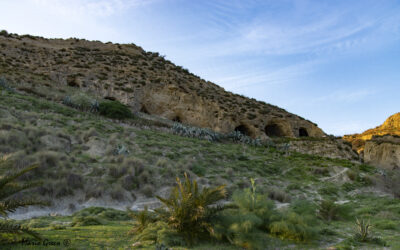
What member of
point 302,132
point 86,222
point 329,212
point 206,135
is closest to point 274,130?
point 302,132

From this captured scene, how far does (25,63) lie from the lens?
3027 centimetres

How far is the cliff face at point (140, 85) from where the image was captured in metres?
30.2

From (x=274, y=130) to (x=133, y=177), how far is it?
29.3m

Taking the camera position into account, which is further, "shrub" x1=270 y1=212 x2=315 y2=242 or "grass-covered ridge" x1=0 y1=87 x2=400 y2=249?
"grass-covered ridge" x1=0 y1=87 x2=400 y2=249

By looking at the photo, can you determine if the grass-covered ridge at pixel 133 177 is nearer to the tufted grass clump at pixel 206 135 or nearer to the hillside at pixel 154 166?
the hillside at pixel 154 166

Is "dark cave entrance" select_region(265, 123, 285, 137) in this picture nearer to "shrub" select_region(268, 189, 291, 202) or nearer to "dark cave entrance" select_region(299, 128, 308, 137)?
"dark cave entrance" select_region(299, 128, 308, 137)

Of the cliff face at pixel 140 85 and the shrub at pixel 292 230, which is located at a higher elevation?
the cliff face at pixel 140 85

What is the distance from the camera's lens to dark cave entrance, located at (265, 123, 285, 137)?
35475 mm

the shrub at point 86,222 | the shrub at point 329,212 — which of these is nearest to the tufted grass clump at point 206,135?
the shrub at point 329,212

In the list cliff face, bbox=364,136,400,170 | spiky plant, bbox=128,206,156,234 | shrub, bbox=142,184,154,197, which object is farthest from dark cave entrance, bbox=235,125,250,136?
spiky plant, bbox=128,206,156,234

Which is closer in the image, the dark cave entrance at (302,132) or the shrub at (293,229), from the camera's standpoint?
the shrub at (293,229)

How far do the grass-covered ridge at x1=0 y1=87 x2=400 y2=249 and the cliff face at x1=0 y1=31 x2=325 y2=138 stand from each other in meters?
12.1

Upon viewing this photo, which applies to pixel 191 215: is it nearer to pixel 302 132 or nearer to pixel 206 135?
pixel 206 135

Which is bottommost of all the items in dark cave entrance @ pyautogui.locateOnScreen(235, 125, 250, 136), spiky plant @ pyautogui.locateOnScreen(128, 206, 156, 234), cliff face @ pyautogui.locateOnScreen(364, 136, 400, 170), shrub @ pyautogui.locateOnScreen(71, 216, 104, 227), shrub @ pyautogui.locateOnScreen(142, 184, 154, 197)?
shrub @ pyautogui.locateOnScreen(71, 216, 104, 227)
